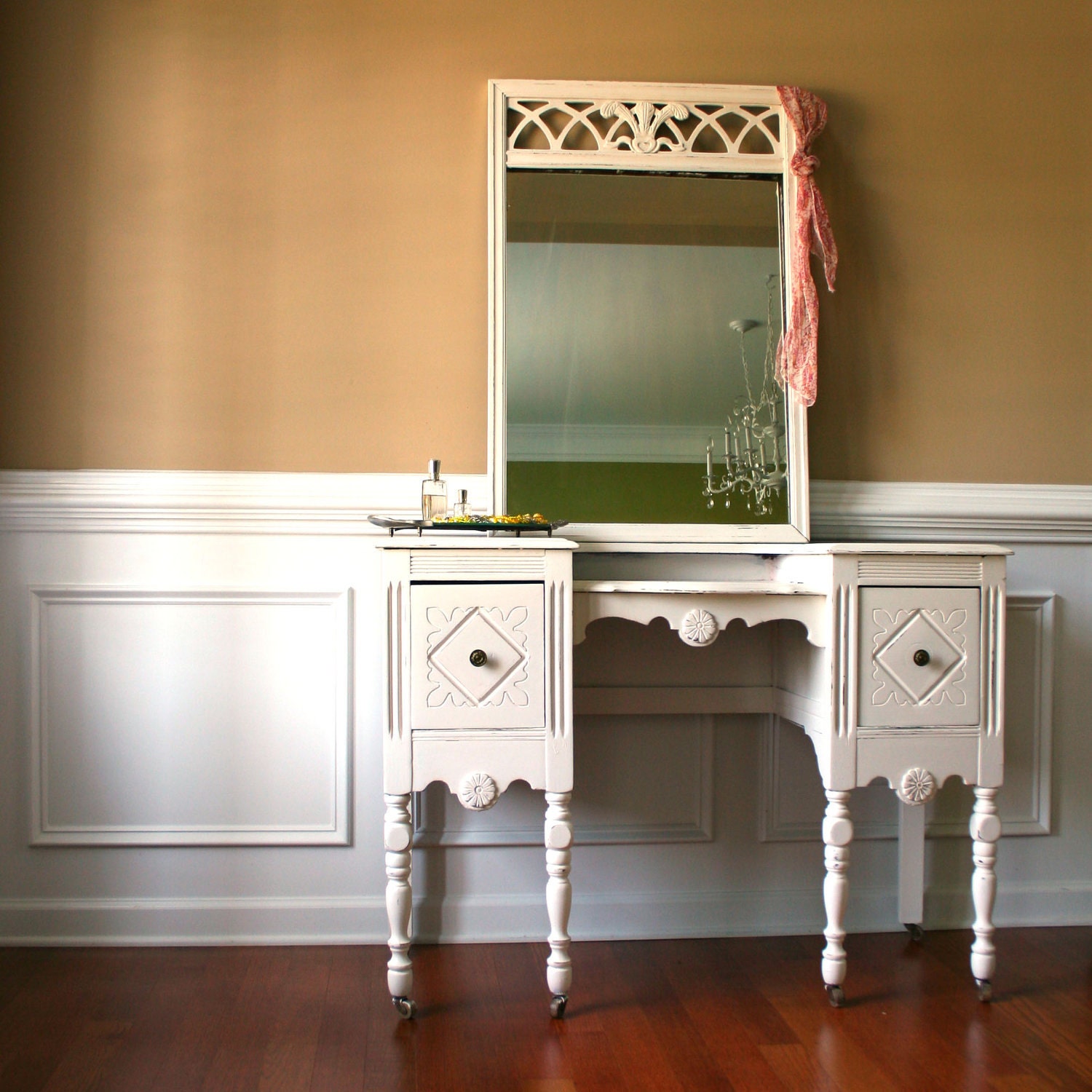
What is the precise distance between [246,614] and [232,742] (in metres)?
0.30

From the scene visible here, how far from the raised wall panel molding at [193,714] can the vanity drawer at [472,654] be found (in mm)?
480

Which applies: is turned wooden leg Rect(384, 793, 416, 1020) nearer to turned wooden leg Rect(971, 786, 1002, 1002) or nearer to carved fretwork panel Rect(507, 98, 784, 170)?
turned wooden leg Rect(971, 786, 1002, 1002)

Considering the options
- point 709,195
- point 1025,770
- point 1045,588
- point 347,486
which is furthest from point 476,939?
point 709,195

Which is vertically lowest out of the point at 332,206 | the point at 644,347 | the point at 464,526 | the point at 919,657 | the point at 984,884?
the point at 984,884

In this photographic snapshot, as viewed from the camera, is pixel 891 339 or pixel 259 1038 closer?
pixel 259 1038

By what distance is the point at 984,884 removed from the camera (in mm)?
1975

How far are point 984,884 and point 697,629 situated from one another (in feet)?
2.64

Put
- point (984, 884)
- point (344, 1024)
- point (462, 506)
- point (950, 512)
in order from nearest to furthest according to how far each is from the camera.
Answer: point (344, 1024) < point (984, 884) < point (462, 506) < point (950, 512)

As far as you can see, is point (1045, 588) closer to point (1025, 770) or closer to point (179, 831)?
point (1025, 770)

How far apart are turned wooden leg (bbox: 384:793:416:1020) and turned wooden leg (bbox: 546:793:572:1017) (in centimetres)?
27

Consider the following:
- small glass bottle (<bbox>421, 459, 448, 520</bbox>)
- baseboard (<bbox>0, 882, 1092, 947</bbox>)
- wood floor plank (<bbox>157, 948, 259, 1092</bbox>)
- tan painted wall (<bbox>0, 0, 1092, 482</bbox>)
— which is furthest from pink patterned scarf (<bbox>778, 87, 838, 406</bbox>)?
wood floor plank (<bbox>157, 948, 259, 1092</bbox>)

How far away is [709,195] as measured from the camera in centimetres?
230

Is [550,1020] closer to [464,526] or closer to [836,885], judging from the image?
[836,885]

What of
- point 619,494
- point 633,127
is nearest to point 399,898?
point 619,494
